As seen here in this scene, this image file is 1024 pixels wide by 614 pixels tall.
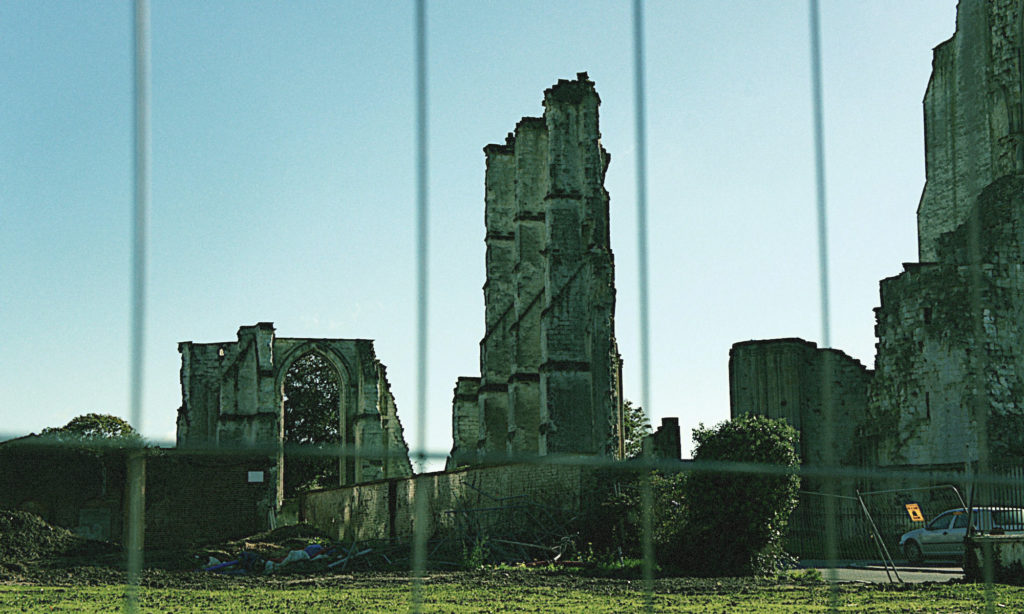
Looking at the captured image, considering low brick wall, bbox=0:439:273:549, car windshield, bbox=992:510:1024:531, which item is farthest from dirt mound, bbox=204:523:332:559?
car windshield, bbox=992:510:1024:531

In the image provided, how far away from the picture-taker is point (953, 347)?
91.8 feet

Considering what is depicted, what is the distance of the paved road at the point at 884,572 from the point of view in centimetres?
1523

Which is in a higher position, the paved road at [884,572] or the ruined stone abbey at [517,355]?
the ruined stone abbey at [517,355]

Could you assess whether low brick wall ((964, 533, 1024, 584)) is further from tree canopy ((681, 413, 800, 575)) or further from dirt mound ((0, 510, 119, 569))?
dirt mound ((0, 510, 119, 569))

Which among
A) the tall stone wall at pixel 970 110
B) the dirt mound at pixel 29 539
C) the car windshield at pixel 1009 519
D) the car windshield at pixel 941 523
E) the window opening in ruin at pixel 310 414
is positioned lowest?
the dirt mound at pixel 29 539

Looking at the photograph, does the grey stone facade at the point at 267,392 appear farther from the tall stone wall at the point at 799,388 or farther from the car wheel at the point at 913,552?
the car wheel at the point at 913,552

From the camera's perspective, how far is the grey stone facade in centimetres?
3822

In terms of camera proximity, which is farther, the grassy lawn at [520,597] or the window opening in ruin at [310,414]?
the window opening in ruin at [310,414]

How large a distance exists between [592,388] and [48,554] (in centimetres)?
1259

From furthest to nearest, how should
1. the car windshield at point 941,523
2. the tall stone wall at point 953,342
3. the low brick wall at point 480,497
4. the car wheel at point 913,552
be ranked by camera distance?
the tall stone wall at point 953,342
the car windshield at point 941,523
the car wheel at point 913,552
the low brick wall at point 480,497

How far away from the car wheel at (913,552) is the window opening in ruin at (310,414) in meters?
28.3

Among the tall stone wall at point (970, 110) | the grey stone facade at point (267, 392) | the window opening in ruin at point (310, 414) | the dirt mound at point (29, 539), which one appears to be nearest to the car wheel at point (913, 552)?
the tall stone wall at point (970, 110)

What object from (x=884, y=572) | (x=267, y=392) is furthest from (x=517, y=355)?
(x=884, y=572)

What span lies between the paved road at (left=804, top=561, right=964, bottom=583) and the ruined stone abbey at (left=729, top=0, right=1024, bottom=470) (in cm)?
592
